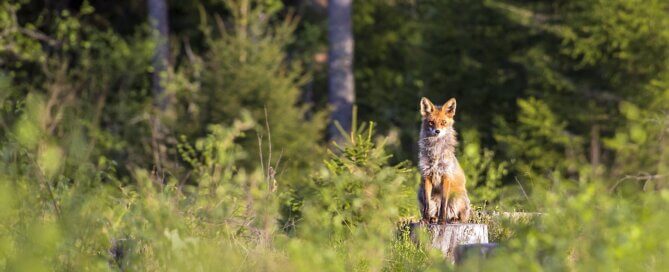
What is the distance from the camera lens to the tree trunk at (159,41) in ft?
92.1

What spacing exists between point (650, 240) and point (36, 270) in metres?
3.72

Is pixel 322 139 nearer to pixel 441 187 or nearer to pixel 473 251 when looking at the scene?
pixel 441 187

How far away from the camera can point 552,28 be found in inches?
915

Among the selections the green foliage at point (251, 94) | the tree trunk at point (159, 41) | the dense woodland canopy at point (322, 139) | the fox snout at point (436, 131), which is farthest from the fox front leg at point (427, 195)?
the tree trunk at point (159, 41)

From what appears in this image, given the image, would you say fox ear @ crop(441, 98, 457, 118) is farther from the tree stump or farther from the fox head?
the tree stump

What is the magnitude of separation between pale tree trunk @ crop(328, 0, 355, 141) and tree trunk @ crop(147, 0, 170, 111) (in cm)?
397

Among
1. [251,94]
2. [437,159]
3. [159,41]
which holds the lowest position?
[159,41]

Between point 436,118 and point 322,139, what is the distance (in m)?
14.7

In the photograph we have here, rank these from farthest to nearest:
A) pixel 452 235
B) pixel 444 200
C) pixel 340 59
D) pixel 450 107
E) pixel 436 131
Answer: pixel 340 59, pixel 450 107, pixel 436 131, pixel 444 200, pixel 452 235

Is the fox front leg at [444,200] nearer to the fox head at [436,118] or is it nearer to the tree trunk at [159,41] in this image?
the fox head at [436,118]

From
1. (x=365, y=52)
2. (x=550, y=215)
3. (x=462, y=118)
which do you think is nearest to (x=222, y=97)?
(x=462, y=118)

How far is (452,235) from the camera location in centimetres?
1020

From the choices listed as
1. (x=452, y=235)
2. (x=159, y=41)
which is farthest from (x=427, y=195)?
(x=159, y=41)

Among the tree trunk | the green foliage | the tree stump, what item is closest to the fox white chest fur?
the tree stump
